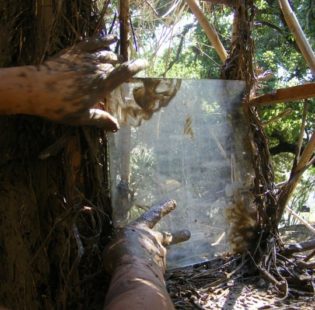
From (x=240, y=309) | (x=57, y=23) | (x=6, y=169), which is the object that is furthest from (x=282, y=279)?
(x=57, y=23)

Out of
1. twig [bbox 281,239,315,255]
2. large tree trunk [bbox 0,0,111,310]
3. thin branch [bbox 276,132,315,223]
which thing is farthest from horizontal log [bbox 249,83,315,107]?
large tree trunk [bbox 0,0,111,310]

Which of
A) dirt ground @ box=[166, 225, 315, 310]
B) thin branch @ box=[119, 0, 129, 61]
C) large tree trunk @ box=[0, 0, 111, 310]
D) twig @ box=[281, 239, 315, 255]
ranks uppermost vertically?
thin branch @ box=[119, 0, 129, 61]

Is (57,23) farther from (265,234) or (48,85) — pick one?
(265,234)

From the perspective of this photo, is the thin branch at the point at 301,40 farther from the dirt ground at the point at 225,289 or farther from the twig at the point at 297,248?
the dirt ground at the point at 225,289

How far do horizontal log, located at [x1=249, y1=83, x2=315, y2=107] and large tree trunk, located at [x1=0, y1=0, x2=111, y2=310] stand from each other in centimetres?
95

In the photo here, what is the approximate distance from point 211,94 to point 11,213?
108cm

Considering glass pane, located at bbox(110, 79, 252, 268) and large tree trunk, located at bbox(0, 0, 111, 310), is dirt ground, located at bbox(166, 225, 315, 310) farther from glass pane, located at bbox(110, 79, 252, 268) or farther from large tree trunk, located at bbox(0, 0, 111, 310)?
large tree trunk, located at bbox(0, 0, 111, 310)

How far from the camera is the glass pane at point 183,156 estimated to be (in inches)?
75.0

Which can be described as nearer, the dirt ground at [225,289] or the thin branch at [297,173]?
the dirt ground at [225,289]

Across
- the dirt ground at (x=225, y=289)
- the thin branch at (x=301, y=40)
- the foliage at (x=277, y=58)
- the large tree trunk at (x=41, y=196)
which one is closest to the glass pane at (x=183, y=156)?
the dirt ground at (x=225, y=289)

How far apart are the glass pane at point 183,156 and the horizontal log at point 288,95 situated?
0.10 meters

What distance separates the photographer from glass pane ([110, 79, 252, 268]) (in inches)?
75.0

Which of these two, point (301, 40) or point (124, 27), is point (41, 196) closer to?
point (124, 27)

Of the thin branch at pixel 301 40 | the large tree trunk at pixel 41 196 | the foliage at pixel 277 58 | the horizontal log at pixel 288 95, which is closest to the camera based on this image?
the large tree trunk at pixel 41 196
